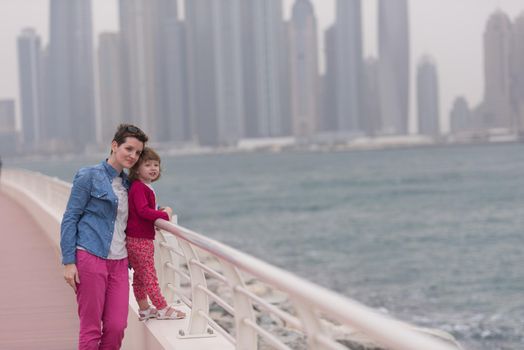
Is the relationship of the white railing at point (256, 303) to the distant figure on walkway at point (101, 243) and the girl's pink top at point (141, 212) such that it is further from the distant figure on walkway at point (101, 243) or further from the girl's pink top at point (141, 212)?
the distant figure on walkway at point (101, 243)

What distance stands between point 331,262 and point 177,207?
39029 mm

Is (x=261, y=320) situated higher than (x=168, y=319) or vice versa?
(x=168, y=319)

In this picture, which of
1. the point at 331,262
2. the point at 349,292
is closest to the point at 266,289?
the point at 349,292

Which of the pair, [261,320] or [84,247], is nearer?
[84,247]

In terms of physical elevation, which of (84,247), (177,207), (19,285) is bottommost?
(177,207)

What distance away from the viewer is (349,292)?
25.4 metres

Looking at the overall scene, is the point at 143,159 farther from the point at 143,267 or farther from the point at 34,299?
the point at 34,299

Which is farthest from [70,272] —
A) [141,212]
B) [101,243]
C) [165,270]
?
[165,270]

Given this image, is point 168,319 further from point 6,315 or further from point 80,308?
point 6,315

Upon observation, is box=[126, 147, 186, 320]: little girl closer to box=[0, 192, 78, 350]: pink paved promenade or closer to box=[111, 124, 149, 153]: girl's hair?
box=[111, 124, 149, 153]: girl's hair

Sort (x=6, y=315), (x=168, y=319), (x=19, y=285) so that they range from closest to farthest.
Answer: (x=168, y=319)
(x=6, y=315)
(x=19, y=285)

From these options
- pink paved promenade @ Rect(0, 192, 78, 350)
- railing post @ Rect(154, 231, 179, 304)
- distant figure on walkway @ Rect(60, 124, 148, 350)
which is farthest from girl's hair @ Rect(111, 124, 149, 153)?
pink paved promenade @ Rect(0, 192, 78, 350)

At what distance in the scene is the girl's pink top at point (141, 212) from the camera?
507 cm

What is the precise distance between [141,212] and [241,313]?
1.30 metres
